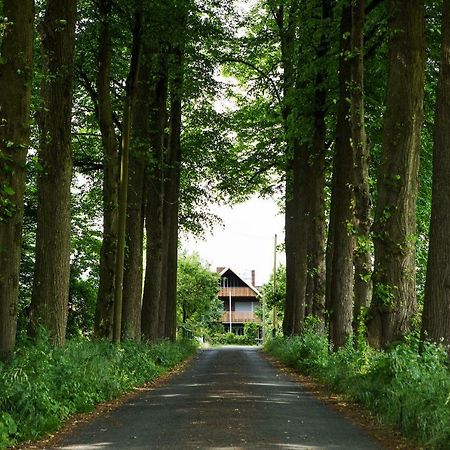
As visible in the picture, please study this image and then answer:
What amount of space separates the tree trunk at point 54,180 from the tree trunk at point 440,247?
6918mm

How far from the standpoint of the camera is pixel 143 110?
2525cm

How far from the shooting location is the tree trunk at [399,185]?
1471 cm

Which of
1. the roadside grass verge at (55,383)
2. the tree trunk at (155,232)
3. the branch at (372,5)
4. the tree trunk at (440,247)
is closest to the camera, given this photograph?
the roadside grass verge at (55,383)

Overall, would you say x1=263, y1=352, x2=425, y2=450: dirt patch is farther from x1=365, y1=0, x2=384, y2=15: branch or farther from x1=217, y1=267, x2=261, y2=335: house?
x1=217, y1=267, x2=261, y2=335: house

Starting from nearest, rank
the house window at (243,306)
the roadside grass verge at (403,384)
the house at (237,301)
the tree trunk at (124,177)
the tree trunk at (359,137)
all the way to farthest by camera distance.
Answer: the roadside grass verge at (403,384) → the tree trunk at (359,137) → the tree trunk at (124,177) → the house at (237,301) → the house window at (243,306)

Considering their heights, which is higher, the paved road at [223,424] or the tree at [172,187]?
the tree at [172,187]

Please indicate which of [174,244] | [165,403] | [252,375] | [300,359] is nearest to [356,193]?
[165,403]

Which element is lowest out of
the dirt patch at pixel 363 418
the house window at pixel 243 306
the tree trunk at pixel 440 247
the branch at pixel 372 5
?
the dirt patch at pixel 363 418

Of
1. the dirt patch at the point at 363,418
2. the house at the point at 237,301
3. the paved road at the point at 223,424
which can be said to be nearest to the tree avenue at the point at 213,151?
the dirt patch at the point at 363,418

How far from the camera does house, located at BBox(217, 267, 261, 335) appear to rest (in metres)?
110

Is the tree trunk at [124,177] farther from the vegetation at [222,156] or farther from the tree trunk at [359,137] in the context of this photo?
the tree trunk at [359,137]

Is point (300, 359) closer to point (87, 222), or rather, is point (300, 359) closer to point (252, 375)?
point (252, 375)

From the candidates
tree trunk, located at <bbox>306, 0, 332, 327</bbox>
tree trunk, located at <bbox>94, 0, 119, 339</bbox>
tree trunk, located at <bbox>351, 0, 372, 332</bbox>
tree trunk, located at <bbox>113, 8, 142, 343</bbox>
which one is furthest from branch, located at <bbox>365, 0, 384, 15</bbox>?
tree trunk, located at <bbox>306, 0, 332, 327</bbox>

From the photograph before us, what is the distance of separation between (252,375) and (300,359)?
306cm
